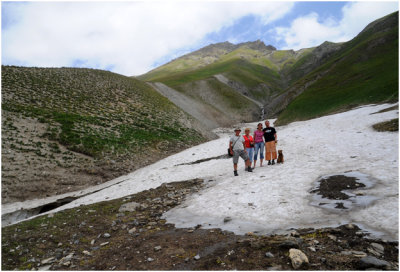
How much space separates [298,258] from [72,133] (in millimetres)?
31805

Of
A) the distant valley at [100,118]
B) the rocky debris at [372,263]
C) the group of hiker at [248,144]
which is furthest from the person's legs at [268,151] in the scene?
the distant valley at [100,118]

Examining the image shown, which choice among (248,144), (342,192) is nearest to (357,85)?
(248,144)

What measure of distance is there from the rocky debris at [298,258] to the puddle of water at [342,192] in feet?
13.2

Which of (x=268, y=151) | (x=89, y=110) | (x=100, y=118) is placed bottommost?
(x=268, y=151)

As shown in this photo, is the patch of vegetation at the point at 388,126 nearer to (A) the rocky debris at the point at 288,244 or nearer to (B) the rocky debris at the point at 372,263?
(B) the rocky debris at the point at 372,263

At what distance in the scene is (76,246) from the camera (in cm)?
930

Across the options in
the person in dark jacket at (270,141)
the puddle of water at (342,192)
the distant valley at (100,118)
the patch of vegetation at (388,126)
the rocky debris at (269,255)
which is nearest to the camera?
the rocky debris at (269,255)

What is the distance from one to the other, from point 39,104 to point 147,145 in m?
17.7

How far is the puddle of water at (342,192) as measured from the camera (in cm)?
927

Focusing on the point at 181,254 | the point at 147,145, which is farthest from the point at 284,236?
the point at 147,145

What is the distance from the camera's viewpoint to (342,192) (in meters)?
10.6

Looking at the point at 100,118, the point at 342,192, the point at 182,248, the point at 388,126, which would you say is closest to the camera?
the point at 182,248

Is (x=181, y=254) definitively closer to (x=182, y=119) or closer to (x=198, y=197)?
(x=198, y=197)

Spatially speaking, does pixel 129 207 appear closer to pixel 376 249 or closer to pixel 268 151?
pixel 268 151
